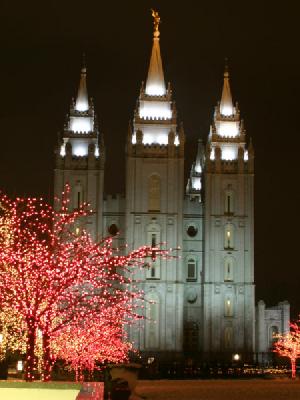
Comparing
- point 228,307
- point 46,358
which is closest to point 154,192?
point 228,307

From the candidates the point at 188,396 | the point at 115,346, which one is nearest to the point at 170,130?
the point at 115,346

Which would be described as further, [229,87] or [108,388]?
[229,87]

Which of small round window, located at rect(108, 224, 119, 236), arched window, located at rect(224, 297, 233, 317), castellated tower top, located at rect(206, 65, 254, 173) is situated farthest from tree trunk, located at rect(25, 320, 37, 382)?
castellated tower top, located at rect(206, 65, 254, 173)

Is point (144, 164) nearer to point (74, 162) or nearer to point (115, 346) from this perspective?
point (74, 162)

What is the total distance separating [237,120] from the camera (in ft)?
317

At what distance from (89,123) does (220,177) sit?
50.8 ft

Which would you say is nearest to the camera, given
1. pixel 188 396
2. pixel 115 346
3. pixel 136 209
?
pixel 188 396

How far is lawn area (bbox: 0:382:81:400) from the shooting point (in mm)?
20406

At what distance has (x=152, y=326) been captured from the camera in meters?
87.6

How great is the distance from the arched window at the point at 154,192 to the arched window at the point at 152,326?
9.43m

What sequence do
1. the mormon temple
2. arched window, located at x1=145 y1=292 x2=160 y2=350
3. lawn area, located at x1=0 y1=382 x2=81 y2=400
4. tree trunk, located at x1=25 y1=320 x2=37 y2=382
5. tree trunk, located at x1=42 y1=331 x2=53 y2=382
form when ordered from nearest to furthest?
1. lawn area, located at x1=0 y1=382 x2=81 y2=400
2. tree trunk, located at x1=25 y1=320 x2=37 y2=382
3. tree trunk, located at x1=42 y1=331 x2=53 y2=382
4. arched window, located at x1=145 y1=292 x2=160 y2=350
5. the mormon temple

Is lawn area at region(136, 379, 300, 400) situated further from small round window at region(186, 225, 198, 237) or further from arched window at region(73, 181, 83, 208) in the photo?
arched window at region(73, 181, 83, 208)

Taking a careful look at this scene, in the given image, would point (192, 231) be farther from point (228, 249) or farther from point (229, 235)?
point (228, 249)

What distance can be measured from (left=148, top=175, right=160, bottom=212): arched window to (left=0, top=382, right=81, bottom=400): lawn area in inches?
2665
